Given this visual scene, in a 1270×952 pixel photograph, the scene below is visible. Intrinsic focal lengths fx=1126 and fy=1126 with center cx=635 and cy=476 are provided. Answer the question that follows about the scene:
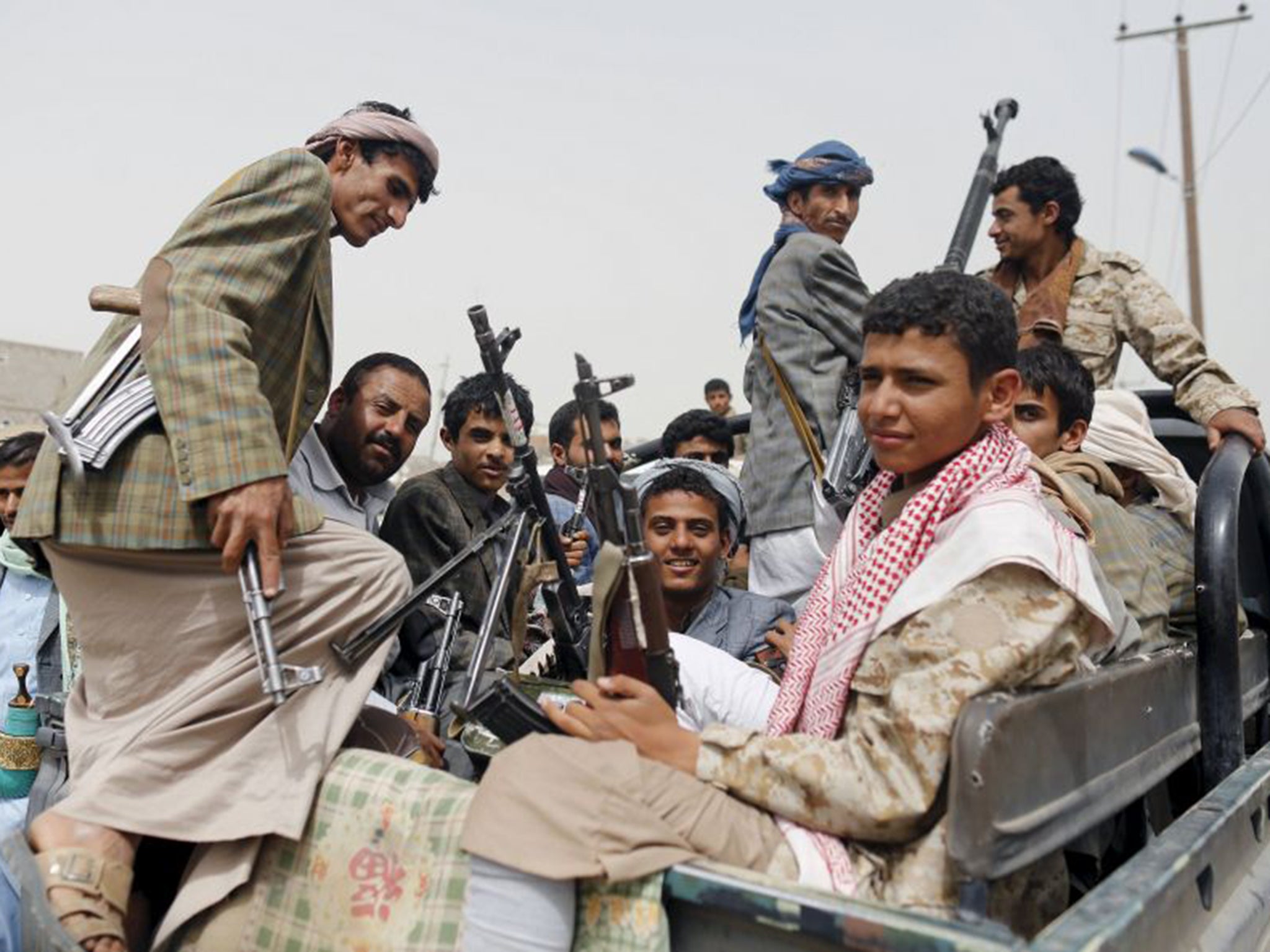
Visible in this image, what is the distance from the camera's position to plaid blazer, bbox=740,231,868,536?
Result: 349 centimetres

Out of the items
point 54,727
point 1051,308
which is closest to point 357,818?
point 54,727

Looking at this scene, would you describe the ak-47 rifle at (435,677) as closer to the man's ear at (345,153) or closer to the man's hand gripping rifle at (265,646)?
the man's hand gripping rifle at (265,646)

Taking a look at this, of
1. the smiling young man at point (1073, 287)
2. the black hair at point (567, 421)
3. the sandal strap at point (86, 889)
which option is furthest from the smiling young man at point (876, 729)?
the black hair at point (567, 421)

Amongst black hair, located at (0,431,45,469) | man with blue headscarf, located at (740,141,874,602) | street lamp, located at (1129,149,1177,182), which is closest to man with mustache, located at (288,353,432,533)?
black hair, located at (0,431,45,469)

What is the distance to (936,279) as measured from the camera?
76.5 inches

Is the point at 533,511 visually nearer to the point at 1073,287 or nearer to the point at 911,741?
the point at 911,741

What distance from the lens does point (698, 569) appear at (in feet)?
10.8

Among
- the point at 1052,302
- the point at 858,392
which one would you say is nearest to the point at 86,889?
the point at 858,392

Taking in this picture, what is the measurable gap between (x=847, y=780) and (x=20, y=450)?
3029 mm

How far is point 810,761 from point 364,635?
0.87 meters

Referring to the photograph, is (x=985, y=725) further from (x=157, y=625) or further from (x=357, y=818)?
(x=157, y=625)

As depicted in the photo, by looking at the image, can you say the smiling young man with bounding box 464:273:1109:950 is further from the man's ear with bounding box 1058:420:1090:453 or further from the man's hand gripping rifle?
the man's ear with bounding box 1058:420:1090:453

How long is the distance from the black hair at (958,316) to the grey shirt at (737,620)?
1.39 m

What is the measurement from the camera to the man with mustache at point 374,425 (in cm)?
341
